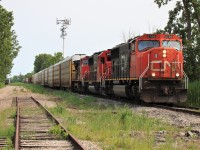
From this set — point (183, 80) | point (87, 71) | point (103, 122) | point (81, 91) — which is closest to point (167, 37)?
point (183, 80)

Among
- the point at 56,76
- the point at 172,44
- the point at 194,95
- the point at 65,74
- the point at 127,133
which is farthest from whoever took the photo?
the point at 56,76

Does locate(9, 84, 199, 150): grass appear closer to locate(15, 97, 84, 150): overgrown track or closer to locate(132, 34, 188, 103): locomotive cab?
locate(15, 97, 84, 150): overgrown track

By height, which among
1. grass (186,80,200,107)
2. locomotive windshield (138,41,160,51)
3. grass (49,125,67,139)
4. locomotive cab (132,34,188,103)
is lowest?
grass (49,125,67,139)

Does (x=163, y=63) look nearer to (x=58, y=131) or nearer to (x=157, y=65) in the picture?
(x=157, y=65)

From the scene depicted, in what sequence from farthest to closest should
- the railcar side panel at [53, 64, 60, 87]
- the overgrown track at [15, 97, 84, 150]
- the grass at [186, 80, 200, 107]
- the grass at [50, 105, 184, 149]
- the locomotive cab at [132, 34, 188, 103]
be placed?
1. the railcar side panel at [53, 64, 60, 87]
2. the grass at [186, 80, 200, 107]
3. the locomotive cab at [132, 34, 188, 103]
4. the grass at [50, 105, 184, 149]
5. the overgrown track at [15, 97, 84, 150]

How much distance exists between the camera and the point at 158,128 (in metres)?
11.1

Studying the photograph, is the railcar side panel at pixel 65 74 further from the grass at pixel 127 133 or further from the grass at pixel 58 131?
the grass at pixel 58 131

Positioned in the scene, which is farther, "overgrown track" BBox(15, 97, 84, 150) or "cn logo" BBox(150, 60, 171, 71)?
"cn logo" BBox(150, 60, 171, 71)

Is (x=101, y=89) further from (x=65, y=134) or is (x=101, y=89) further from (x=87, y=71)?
(x=65, y=134)

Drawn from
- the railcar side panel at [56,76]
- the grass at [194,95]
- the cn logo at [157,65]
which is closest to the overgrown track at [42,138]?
the cn logo at [157,65]

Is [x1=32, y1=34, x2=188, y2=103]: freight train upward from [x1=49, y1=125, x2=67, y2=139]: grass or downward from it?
upward

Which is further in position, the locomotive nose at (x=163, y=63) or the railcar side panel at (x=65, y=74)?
the railcar side panel at (x=65, y=74)

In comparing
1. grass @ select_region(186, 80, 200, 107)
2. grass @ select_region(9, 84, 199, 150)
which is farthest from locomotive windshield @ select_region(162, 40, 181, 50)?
grass @ select_region(9, 84, 199, 150)

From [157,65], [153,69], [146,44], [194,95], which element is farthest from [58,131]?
[194,95]
